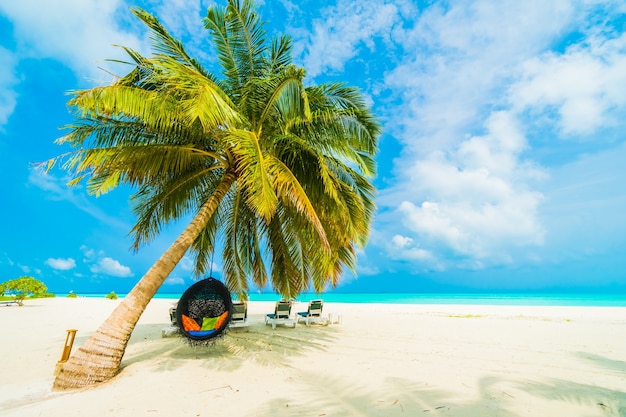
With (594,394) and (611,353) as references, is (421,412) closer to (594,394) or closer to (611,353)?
(594,394)

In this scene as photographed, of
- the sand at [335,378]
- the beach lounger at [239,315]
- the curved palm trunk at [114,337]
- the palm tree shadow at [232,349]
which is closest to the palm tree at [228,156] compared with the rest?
the curved palm trunk at [114,337]

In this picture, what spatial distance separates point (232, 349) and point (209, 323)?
1185 mm

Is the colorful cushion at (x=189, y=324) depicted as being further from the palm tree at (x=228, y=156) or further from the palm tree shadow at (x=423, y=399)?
the palm tree shadow at (x=423, y=399)

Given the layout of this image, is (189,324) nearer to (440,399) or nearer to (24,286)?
(440,399)

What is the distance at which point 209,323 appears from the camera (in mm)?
6059

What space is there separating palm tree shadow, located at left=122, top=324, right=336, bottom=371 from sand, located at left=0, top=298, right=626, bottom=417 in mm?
25

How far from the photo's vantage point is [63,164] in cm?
511

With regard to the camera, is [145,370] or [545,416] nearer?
[545,416]

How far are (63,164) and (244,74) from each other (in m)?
3.61

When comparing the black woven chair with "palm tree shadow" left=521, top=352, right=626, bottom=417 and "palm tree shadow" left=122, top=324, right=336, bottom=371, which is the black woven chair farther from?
"palm tree shadow" left=521, top=352, right=626, bottom=417

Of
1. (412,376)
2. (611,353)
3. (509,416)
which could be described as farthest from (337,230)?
(611,353)

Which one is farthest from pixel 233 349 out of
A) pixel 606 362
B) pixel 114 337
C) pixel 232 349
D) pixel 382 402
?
pixel 606 362

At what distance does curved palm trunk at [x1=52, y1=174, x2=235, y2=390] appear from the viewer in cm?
445

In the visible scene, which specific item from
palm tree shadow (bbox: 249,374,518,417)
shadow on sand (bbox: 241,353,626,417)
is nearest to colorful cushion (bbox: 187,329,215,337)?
shadow on sand (bbox: 241,353,626,417)
